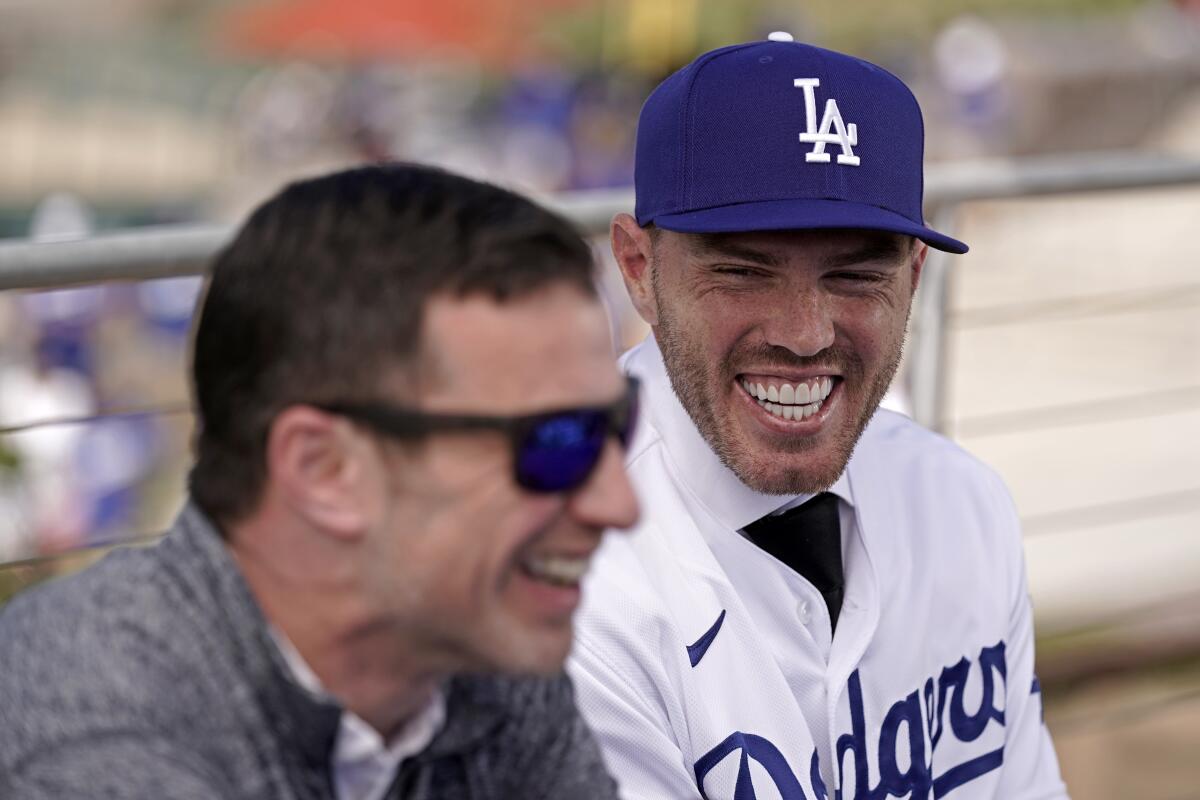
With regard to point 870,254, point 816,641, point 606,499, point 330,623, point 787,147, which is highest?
point 787,147

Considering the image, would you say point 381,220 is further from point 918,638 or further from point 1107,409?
point 1107,409

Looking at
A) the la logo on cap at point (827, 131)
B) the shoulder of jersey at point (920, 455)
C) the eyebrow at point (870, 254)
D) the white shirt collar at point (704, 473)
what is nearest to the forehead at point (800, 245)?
the eyebrow at point (870, 254)

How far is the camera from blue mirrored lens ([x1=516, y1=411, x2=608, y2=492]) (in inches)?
54.7

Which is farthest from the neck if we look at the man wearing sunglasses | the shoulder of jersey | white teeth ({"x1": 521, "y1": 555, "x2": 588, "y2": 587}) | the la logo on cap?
the shoulder of jersey

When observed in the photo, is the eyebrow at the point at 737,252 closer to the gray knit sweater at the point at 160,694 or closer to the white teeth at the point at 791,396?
the white teeth at the point at 791,396

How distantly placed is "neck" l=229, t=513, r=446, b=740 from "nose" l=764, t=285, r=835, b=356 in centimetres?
87

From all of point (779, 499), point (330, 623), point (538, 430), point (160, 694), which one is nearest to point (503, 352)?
point (538, 430)

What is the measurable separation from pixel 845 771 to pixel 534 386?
994 millimetres

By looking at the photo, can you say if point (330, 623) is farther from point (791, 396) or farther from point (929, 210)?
point (929, 210)

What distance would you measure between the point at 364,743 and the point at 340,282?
42cm

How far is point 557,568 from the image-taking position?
4.75 feet

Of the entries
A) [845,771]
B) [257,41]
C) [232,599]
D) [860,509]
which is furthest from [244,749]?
[257,41]

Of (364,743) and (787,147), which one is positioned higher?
(787,147)

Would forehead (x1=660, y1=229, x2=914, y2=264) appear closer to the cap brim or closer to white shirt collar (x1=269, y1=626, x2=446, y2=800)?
the cap brim
